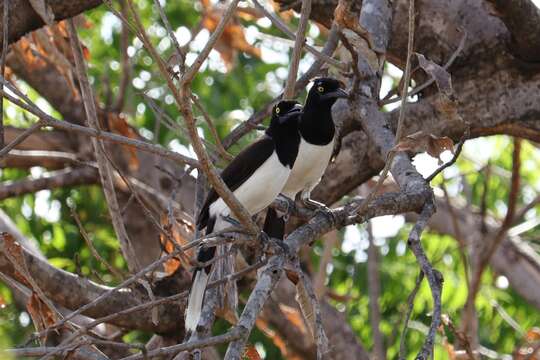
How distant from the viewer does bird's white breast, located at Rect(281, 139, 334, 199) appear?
4812mm

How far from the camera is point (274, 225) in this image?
4.91 metres

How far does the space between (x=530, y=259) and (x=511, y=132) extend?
248 cm

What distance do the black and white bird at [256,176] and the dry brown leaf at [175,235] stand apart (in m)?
0.13

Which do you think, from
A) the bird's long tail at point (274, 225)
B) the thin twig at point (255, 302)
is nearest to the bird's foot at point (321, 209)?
the bird's long tail at point (274, 225)

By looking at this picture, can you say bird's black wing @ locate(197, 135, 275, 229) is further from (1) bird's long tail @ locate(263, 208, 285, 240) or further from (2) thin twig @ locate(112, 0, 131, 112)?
(2) thin twig @ locate(112, 0, 131, 112)

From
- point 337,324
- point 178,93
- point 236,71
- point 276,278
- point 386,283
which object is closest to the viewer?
point 178,93

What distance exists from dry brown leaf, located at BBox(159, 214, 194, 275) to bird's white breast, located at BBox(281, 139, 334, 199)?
53 cm

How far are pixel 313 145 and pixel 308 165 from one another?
128mm

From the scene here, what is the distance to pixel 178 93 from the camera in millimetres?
2701

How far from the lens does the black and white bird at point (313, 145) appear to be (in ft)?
15.8

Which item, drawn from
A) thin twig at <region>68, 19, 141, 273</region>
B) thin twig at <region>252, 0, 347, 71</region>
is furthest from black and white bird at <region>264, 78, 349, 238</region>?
thin twig at <region>68, 19, 141, 273</region>

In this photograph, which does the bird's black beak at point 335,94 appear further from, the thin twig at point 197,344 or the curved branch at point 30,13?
the thin twig at point 197,344

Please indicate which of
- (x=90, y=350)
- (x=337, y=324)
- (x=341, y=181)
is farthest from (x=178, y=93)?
(x=337, y=324)

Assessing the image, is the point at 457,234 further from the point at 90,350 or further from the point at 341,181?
the point at 90,350
